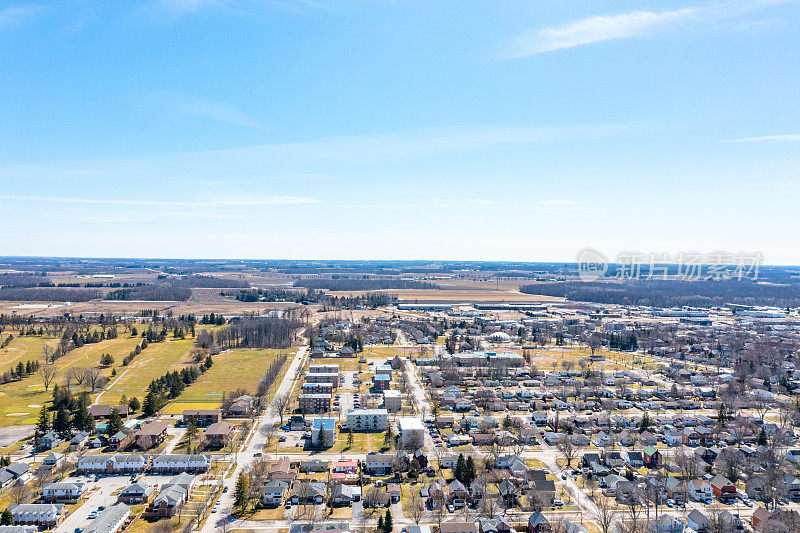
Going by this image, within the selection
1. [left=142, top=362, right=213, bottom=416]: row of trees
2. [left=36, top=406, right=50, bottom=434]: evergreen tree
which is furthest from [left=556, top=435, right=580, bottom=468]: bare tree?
[left=36, top=406, right=50, bottom=434]: evergreen tree

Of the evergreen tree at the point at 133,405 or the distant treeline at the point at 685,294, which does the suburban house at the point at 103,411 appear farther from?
the distant treeline at the point at 685,294

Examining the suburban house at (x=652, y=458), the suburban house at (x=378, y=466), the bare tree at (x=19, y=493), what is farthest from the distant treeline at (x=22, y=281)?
the suburban house at (x=652, y=458)

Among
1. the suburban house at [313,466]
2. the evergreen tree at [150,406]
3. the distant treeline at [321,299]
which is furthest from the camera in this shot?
the distant treeline at [321,299]

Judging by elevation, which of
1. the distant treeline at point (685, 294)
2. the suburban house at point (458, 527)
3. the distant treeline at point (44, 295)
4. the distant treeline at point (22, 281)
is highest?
the distant treeline at point (685, 294)

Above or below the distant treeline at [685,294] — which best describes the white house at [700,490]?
below

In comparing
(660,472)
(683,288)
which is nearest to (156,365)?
(660,472)

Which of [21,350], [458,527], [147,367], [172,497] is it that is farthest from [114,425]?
[21,350]

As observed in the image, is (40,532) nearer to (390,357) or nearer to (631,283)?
(390,357)
